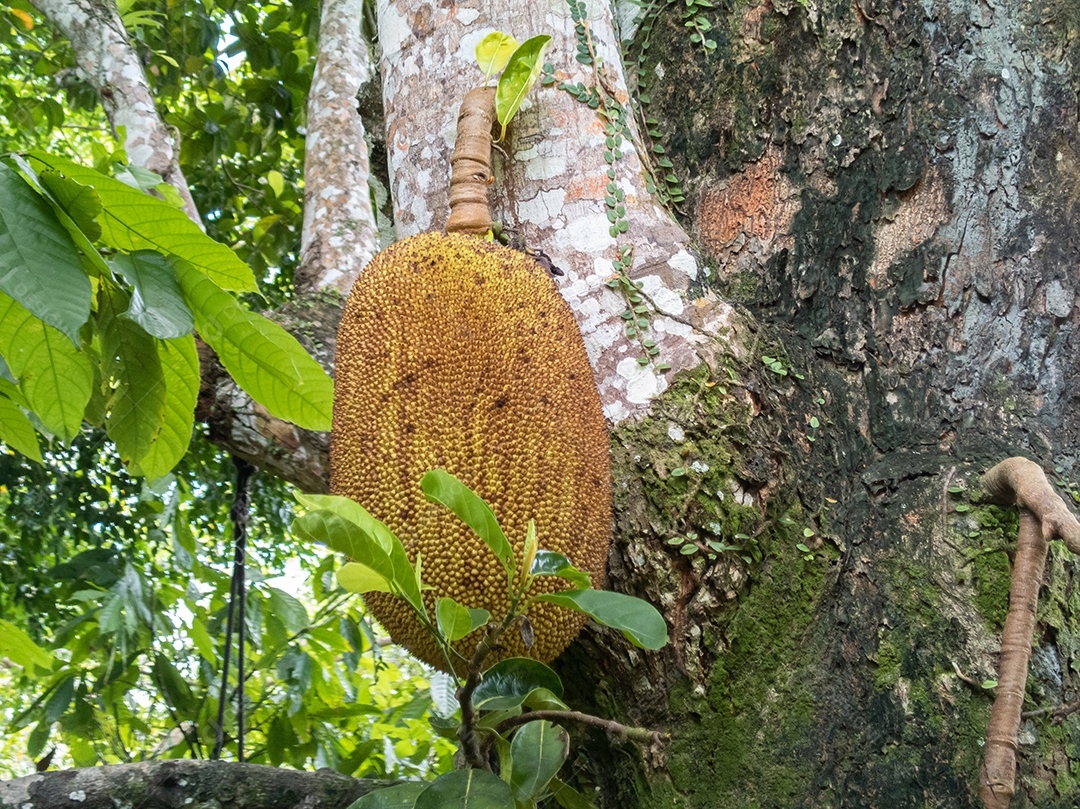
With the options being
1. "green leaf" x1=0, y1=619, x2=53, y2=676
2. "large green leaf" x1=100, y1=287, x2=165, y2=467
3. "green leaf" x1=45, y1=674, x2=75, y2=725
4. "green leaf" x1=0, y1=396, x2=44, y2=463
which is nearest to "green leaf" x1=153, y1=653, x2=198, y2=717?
"green leaf" x1=45, y1=674, x2=75, y2=725

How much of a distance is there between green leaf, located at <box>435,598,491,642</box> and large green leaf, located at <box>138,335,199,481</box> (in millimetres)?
301

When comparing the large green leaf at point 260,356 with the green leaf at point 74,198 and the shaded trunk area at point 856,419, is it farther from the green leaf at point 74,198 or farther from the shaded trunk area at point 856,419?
the shaded trunk area at point 856,419

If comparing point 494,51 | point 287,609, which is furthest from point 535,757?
point 287,609

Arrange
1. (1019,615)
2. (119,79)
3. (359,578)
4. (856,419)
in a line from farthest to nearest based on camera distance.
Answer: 1. (119,79)
2. (856,419)
3. (1019,615)
4. (359,578)

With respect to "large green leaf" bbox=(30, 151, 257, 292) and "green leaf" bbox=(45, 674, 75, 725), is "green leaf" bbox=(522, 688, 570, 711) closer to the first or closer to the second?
"large green leaf" bbox=(30, 151, 257, 292)

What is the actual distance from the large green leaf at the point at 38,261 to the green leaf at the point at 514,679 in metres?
0.45

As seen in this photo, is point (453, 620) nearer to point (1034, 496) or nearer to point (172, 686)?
point (1034, 496)

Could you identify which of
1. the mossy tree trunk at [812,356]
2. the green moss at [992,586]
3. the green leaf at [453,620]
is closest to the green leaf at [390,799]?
the green leaf at [453,620]

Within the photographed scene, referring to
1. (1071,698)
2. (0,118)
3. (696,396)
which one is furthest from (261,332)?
(0,118)

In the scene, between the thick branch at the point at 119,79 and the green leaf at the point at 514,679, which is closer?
the green leaf at the point at 514,679

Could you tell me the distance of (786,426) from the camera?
1107mm

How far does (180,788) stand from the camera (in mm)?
1069

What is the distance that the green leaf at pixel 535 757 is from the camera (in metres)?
0.82

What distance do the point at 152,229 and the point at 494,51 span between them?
548 millimetres
